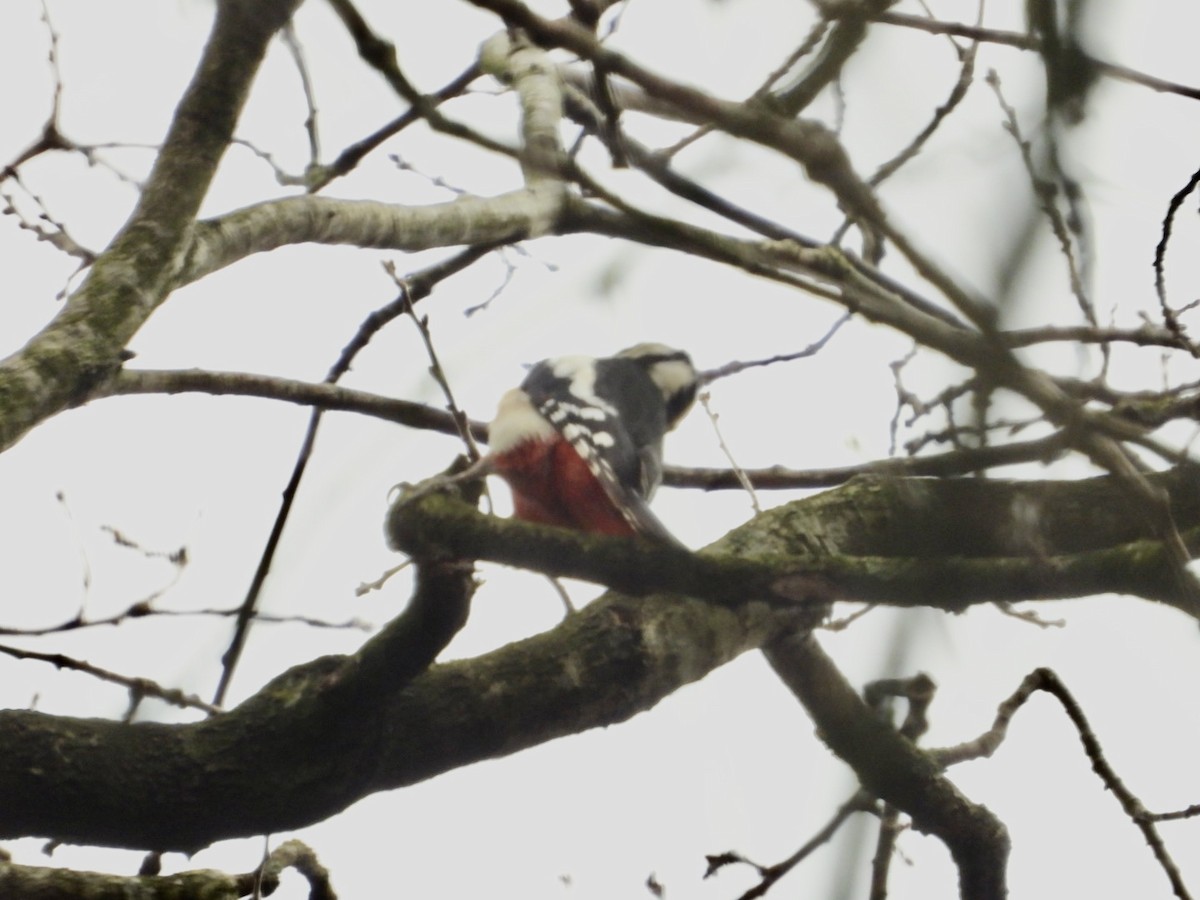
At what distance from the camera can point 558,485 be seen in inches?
140

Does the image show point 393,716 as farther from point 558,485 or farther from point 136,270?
point 558,485

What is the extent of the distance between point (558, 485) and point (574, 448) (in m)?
0.12

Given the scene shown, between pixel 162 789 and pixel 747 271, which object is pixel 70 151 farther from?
pixel 747 271

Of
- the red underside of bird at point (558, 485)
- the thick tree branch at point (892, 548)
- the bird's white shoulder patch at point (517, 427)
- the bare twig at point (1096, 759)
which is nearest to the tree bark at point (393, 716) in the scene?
the thick tree branch at point (892, 548)

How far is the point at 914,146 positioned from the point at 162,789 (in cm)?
207

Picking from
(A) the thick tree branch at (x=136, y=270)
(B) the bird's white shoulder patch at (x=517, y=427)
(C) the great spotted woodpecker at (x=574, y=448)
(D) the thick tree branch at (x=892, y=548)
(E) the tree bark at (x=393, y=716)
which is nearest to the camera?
(D) the thick tree branch at (x=892, y=548)

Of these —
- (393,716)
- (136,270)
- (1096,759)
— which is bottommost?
(1096,759)

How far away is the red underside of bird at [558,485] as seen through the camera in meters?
3.52

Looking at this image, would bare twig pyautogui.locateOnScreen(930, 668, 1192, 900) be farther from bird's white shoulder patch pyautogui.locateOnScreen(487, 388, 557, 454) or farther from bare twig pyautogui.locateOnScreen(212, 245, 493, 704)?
bird's white shoulder patch pyautogui.locateOnScreen(487, 388, 557, 454)

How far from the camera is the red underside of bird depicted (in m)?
3.52

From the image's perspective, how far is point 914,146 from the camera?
1.87ft

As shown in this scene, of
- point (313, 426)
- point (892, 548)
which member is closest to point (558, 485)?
point (313, 426)

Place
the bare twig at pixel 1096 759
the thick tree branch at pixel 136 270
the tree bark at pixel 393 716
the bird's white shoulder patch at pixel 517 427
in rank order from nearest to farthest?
the bare twig at pixel 1096 759 < the tree bark at pixel 393 716 < the thick tree branch at pixel 136 270 < the bird's white shoulder patch at pixel 517 427

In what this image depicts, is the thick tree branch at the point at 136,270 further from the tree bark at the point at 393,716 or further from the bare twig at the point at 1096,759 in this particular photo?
the bare twig at the point at 1096,759
